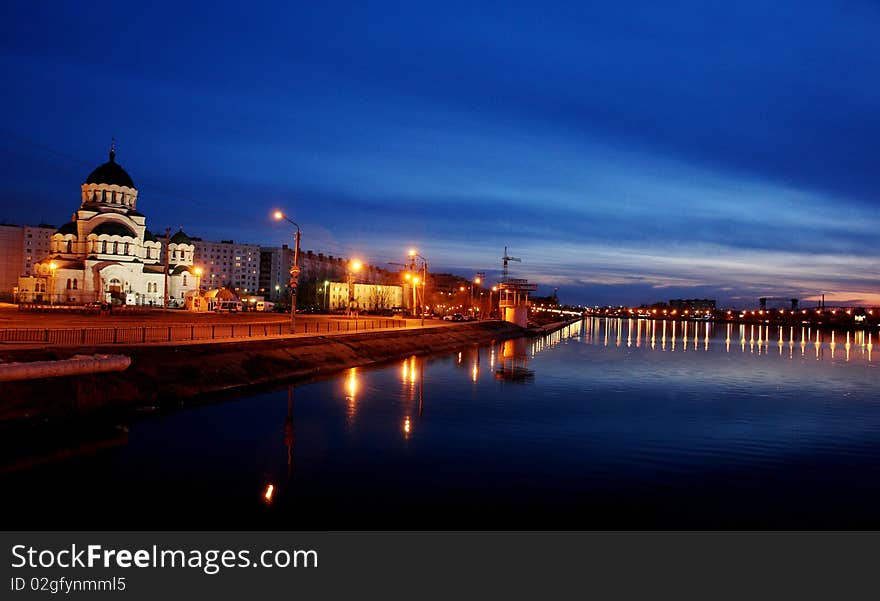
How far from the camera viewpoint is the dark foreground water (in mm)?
17297

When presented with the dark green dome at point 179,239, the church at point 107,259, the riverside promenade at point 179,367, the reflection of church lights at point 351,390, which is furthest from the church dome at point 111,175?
the reflection of church lights at point 351,390

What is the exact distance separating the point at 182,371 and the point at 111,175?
104m

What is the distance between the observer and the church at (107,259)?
114125 millimetres

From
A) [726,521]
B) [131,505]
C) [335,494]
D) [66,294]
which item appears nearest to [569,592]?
[726,521]

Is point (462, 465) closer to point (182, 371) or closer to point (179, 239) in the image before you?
point (182, 371)

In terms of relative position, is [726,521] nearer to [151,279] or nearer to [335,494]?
[335,494]

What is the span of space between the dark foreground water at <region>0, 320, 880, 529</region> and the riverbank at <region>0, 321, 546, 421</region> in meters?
1.90

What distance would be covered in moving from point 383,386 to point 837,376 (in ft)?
139

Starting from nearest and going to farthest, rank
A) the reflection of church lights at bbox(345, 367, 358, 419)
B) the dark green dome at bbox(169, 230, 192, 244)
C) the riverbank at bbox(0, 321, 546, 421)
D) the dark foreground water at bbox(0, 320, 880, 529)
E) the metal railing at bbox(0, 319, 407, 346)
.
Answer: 1. the dark foreground water at bbox(0, 320, 880, 529)
2. the riverbank at bbox(0, 321, 546, 421)
3. the reflection of church lights at bbox(345, 367, 358, 419)
4. the metal railing at bbox(0, 319, 407, 346)
5. the dark green dome at bbox(169, 230, 192, 244)

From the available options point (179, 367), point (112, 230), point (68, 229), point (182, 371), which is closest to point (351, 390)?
point (182, 371)

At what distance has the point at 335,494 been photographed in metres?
18.8

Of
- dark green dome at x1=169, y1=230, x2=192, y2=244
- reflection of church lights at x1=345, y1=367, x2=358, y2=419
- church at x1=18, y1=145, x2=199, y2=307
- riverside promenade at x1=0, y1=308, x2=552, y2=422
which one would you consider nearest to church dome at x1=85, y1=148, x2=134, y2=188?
church at x1=18, y1=145, x2=199, y2=307

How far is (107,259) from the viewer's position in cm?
11744

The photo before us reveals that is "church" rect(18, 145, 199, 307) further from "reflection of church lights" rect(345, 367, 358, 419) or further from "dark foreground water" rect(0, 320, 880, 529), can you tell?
"dark foreground water" rect(0, 320, 880, 529)
